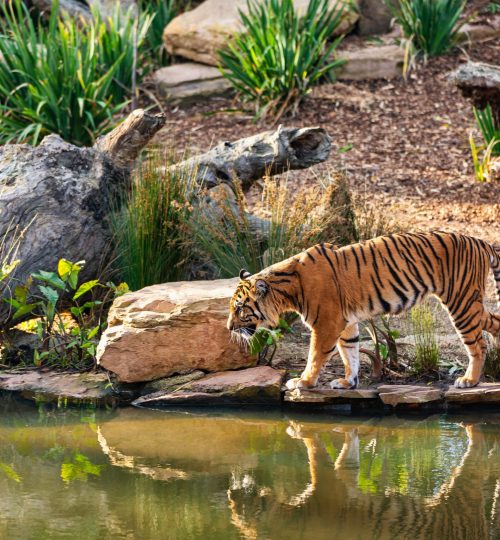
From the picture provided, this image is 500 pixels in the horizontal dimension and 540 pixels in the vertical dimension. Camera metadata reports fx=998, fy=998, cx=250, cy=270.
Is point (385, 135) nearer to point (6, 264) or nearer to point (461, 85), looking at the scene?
point (461, 85)

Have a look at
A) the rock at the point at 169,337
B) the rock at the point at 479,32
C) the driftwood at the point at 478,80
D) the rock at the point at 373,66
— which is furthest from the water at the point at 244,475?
the rock at the point at 479,32

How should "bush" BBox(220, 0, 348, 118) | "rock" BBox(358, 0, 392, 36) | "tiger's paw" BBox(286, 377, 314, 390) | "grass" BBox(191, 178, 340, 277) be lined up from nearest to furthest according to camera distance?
"tiger's paw" BBox(286, 377, 314, 390), "grass" BBox(191, 178, 340, 277), "bush" BBox(220, 0, 348, 118), "rock" BBox(358, 0, 392, 36)

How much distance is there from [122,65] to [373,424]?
28.2 ft

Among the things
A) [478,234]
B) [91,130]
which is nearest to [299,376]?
[478,234]

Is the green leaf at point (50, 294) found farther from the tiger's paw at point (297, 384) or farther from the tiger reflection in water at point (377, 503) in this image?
the tiger reflection in water at point (377, 503)

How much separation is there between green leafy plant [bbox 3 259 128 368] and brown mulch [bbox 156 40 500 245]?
3.90 m

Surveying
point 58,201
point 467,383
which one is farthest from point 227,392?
point 58,201

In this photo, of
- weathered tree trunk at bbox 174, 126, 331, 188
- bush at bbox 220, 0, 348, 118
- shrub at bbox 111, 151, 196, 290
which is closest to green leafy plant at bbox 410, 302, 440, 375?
shrub at bbox 111, 151, 196, 290

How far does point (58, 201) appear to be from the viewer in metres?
7.95

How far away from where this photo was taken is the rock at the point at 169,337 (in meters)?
6.86

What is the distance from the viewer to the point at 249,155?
870cm

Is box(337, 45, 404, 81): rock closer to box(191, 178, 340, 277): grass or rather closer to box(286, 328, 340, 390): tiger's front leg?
box(191, 178, 340, 277): grass

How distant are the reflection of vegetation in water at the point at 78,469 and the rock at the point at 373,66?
30.7ft

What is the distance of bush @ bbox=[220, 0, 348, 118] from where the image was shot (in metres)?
12.8
